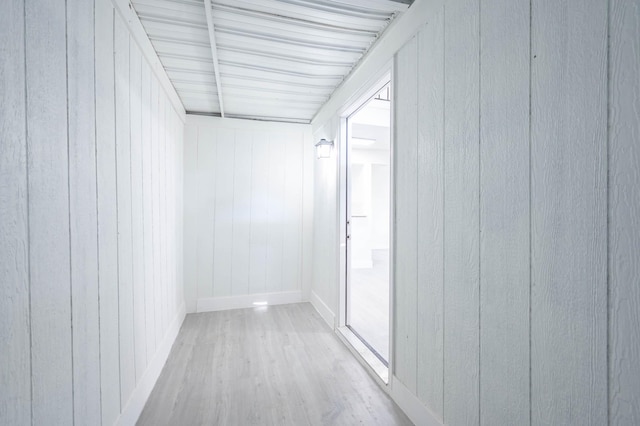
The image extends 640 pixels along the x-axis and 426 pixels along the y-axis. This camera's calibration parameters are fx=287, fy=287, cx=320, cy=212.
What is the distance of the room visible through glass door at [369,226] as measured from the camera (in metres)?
3.03

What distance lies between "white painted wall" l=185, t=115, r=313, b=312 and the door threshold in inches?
→ 48.8

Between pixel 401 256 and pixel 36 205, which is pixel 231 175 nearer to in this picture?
pixel 401 256

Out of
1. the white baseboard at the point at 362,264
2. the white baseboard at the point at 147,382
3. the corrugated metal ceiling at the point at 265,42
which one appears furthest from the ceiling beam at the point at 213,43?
the white baseboard at the point at 362,264

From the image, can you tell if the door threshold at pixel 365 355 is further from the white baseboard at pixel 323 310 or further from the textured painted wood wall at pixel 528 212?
the textured painted wood wall at pixel 528 212

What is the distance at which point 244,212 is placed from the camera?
3.83m

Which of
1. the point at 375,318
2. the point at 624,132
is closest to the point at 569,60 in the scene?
the point at 624,132

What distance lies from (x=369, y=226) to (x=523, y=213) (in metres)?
5.59

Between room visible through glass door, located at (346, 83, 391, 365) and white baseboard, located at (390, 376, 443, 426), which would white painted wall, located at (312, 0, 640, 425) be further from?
room visible through glass door, located at (346, 83, 391, 365)

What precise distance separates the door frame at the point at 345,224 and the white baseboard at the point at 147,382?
1.61 meters

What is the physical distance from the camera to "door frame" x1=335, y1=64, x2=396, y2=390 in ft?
6.45

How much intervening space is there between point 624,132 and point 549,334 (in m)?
0.67

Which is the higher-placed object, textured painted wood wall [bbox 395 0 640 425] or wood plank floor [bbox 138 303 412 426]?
textured painted wood wall [bbox 395 0 640 425]

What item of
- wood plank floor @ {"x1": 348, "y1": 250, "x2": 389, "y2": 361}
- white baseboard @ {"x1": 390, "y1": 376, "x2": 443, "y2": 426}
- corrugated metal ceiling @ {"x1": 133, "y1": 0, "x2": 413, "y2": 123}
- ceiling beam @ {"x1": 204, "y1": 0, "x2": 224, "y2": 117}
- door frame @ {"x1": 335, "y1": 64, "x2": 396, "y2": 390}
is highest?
corrugated metal ceiling @ {"x1": 133, "y1": 0, "x2": 413, "y2": 123}

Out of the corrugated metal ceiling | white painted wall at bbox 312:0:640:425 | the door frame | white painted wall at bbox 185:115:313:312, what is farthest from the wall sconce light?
white painted wall at bbox 312:0:640:425
